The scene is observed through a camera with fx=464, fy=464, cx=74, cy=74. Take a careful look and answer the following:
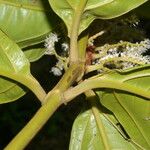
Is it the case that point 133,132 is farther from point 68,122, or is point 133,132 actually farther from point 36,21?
point 68,122

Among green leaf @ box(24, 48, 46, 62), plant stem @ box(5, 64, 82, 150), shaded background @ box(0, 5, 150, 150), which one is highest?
plant stem @ box(5, 64, 82, 150)

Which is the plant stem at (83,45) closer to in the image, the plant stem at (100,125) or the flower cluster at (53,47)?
the flower cluster at (53,47)

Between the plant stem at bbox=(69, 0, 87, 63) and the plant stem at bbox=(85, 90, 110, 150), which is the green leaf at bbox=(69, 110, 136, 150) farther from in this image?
the plant stem at bbox=(69, 0, 87, 63)

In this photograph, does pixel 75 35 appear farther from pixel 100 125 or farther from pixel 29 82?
pixel 100 125

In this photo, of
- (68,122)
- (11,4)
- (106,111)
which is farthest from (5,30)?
(68,122)

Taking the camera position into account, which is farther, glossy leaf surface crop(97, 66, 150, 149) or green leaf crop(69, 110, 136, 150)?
green leaf crop(69, 110, 136, 150)

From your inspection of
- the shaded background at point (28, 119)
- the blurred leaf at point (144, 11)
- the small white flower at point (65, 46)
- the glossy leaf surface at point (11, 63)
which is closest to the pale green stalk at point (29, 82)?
the glossy leaf surface at point (11, 63)

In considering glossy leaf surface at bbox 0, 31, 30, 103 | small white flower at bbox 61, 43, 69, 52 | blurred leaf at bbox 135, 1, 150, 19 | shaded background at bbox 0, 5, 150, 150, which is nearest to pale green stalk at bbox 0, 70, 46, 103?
glossy leaf surface at bbox 0, 31, 30, 103
